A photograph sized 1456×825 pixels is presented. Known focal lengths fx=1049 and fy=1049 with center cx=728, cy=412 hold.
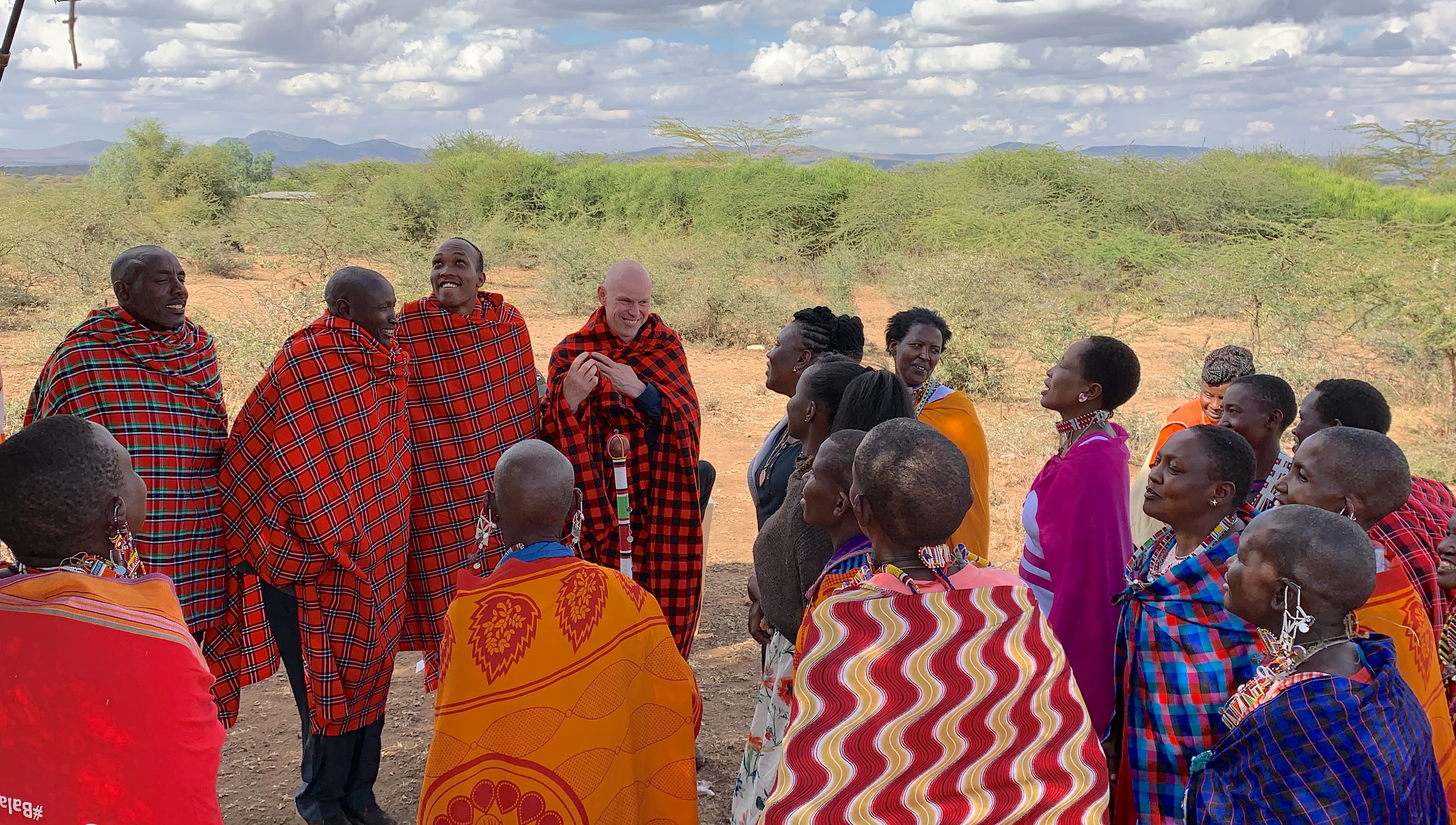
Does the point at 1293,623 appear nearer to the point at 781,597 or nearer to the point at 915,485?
the point at 915,485

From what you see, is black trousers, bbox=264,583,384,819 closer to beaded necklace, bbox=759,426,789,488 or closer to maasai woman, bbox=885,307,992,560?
beaded necklace, bbox=759,426,789,488

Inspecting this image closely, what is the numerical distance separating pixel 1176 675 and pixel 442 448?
2.49 metres

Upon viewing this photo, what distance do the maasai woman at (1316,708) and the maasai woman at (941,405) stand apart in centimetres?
139

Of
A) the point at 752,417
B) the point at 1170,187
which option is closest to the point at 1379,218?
the point at 1170,187

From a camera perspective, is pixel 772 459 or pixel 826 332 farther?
pixel 826 332

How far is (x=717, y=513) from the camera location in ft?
25.0

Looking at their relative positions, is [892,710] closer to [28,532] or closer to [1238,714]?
[1238,714]

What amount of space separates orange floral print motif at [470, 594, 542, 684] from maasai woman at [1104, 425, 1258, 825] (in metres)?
1.46

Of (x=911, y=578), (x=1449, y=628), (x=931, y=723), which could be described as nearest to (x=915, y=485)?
(x=911, y=578)

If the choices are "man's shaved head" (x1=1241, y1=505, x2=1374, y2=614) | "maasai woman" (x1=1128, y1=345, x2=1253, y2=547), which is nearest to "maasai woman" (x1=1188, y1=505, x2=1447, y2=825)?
"man's shaved head" (x1=1241, y1=505, x2=1374, y2=614)

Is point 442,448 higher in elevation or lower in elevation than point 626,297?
lower

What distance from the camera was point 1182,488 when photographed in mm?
2662

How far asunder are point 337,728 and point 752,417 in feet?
22.6

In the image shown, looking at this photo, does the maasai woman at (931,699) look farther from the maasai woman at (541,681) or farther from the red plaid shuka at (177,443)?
the red plaid shuka at (177,443)
